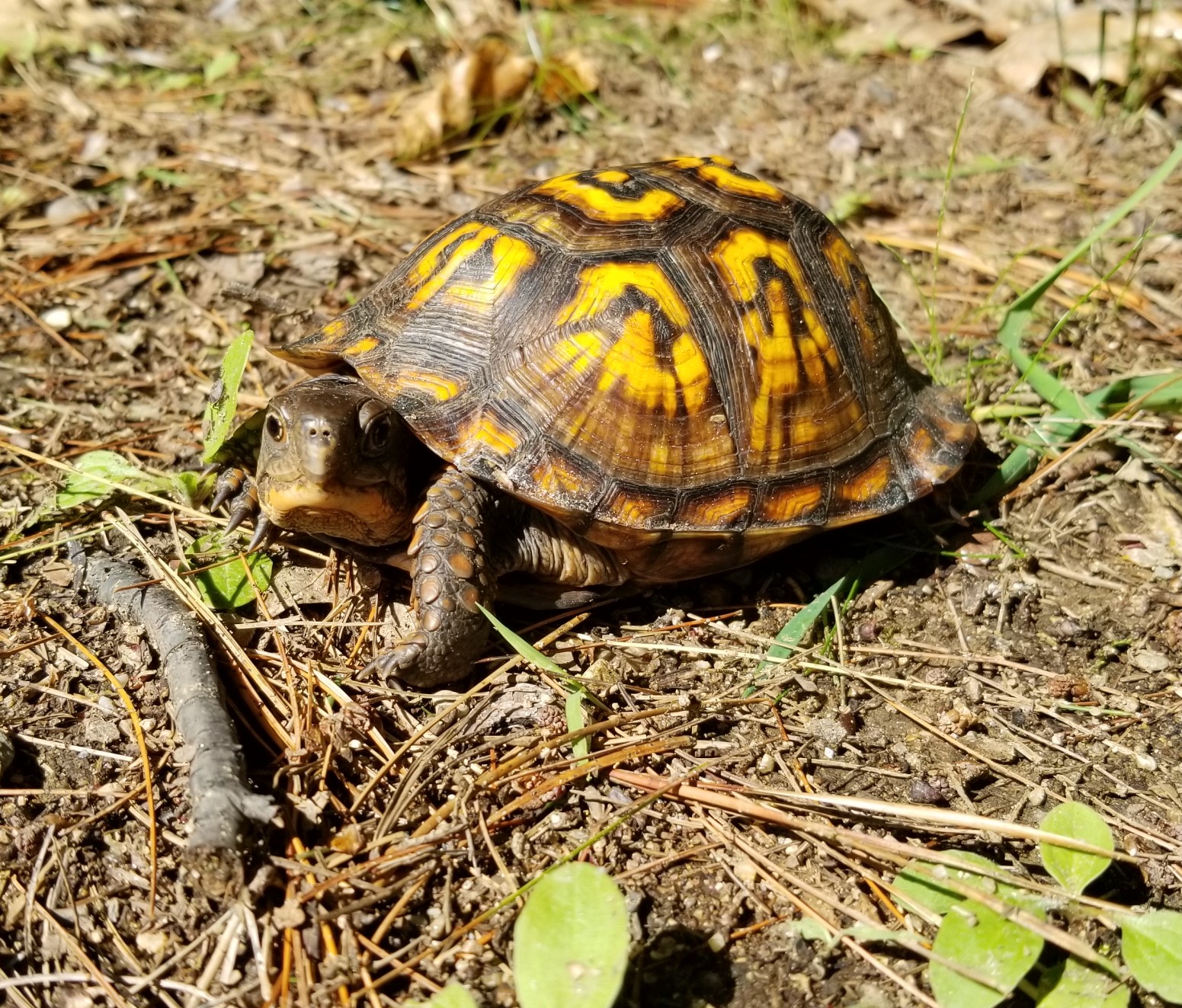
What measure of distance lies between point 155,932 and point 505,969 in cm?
65

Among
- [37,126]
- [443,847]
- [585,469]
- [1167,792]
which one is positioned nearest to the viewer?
[443,847]

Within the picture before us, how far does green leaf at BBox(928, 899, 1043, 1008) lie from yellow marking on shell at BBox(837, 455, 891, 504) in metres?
1.18

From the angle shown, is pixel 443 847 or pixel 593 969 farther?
pixel 443 847

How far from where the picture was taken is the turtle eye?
7.57 feet

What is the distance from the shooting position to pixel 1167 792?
2266 mm

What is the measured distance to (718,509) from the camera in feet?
8.34

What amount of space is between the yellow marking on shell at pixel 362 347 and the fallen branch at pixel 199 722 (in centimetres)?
76

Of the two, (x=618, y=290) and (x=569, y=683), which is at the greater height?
(x=618, y=290)

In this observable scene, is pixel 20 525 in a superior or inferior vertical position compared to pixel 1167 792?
superior

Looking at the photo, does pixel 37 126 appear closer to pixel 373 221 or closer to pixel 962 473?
pixel 373 221

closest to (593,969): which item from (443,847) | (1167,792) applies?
(443,847)

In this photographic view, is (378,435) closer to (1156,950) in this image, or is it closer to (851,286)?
(851,286)

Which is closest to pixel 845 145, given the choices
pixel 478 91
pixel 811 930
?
pixel 478 91

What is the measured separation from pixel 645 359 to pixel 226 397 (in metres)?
1.08
